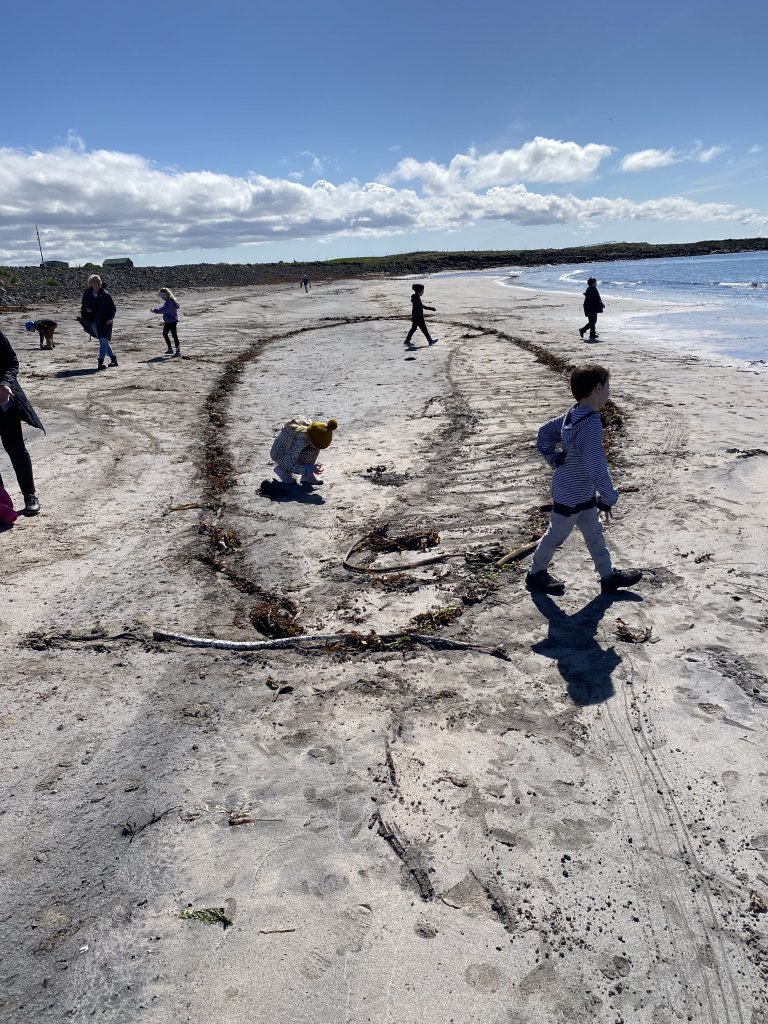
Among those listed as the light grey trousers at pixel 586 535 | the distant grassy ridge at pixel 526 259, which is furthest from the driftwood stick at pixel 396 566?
the distant grassy ridge at pixel 526 259

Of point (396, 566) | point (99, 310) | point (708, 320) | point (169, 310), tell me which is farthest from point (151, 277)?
point (396, 566)

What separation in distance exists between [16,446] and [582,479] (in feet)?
17.6

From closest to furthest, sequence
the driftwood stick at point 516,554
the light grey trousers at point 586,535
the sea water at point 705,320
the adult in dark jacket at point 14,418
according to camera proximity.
Result: the light grey trousers at point 586,535 → the driftwood stick at point 516,554 → the adult in dark jacket at point 14,418 → the sea water at point 705,320

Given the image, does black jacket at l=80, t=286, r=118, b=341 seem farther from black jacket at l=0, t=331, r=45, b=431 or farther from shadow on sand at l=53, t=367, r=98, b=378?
black jacket at l=0, t=331, r=45, b=431

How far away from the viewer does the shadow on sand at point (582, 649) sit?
153 inches

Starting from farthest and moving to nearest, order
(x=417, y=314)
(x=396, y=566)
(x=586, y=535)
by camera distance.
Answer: (x=417, y=314), (x=396, y=566), (x=586, y=535)

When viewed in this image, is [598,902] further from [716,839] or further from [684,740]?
[684,740]

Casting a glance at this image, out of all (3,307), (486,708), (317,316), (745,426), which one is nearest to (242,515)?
(486,708)

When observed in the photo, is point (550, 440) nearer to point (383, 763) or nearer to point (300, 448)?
point (383, 763)

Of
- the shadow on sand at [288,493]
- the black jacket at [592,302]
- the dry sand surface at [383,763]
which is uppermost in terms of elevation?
the black jacket at [592,302]

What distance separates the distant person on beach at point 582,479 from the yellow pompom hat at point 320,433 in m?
2.92

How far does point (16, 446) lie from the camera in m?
6.55

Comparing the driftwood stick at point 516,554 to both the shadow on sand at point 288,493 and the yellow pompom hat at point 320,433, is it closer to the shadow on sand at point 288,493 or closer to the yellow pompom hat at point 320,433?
the shadow on sand at point 288,493

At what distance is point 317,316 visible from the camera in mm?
26016
